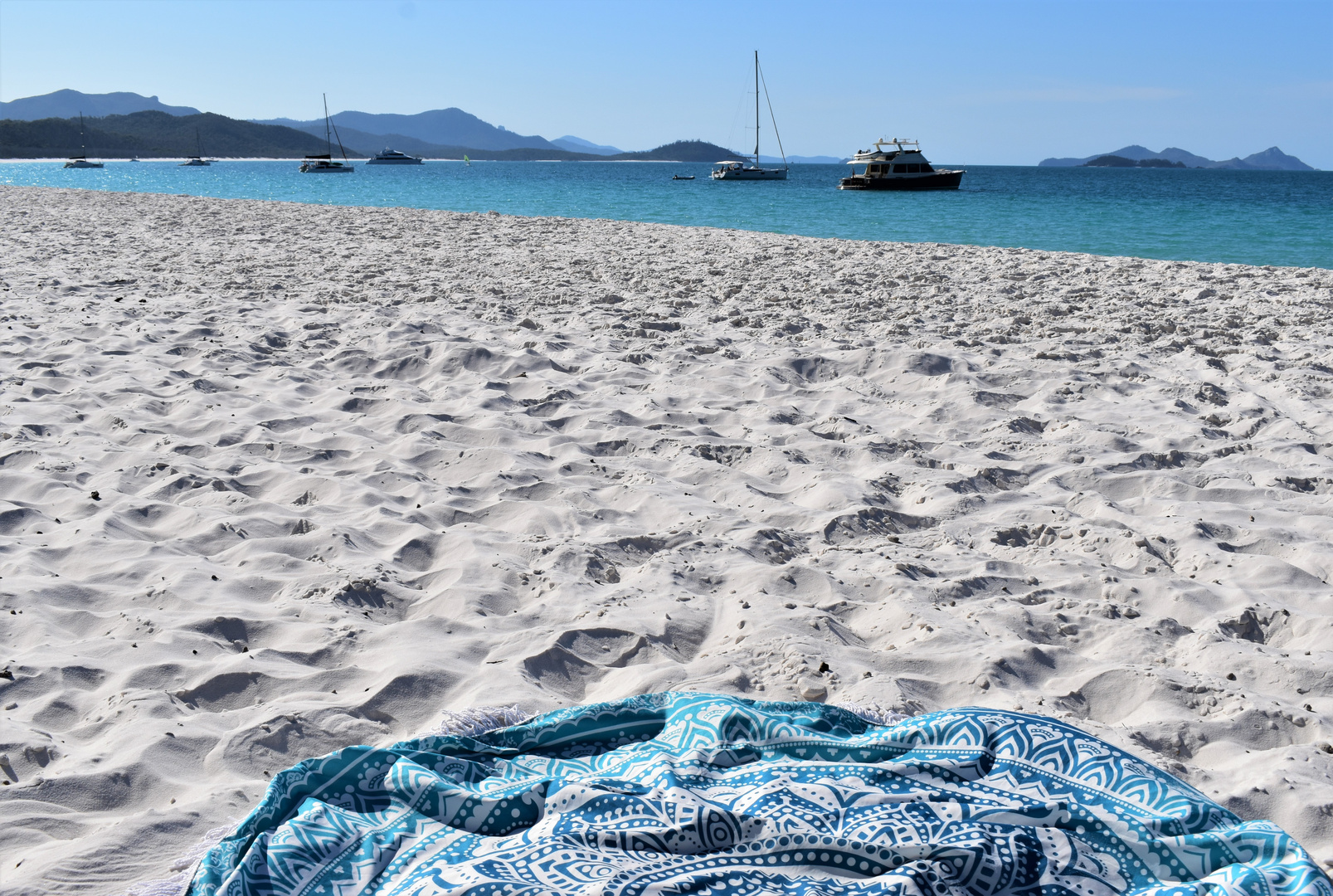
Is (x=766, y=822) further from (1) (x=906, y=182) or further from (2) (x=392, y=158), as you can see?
(2) (x=392, y=158)

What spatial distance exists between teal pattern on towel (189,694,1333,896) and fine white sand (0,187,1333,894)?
14.4 inches

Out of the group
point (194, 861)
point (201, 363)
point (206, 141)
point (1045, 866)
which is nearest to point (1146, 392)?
point (1045, 866)

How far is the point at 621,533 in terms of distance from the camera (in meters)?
3.24

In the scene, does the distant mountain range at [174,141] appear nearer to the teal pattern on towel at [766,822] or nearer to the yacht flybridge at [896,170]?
the yacht flybridge at [896,170]

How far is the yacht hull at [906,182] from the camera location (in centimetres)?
3916

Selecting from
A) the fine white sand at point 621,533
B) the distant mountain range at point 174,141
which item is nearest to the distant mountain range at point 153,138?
the distant mountain range at point 174,141

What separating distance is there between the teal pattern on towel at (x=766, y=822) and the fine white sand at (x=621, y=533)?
37cm

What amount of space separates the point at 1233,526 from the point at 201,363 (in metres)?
5.02

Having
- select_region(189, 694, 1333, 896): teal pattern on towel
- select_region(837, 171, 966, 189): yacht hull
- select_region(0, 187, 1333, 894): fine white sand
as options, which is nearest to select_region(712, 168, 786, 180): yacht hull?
select_region(837, 171, 966, 189): yacht hull

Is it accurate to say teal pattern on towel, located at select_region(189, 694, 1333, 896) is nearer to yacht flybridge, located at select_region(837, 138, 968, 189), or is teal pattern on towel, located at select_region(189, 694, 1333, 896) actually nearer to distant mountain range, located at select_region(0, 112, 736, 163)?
yacht flybridge, located at select_region(837, 138, 968, 189)

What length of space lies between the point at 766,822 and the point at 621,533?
5.78 ft

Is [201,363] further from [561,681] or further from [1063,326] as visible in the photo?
[1063,326]

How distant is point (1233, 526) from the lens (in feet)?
10.7

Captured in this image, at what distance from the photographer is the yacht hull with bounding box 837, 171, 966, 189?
39.2m
